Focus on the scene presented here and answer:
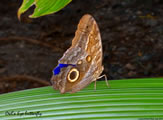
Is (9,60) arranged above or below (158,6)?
below

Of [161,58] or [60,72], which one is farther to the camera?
[161,58]

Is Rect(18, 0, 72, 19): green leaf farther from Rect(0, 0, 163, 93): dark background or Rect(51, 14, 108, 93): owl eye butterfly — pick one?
Rect(0, 0, 163, 93): dark background

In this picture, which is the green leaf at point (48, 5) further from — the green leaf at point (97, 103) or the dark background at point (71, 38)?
the dark background at point (71, 38)

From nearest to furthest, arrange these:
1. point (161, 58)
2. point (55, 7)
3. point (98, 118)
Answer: point (98, 118), point (55, 7), point (161, 58)

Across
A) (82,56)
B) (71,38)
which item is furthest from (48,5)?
(71,38)

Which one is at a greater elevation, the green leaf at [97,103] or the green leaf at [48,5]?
the green leaf at [48,5]

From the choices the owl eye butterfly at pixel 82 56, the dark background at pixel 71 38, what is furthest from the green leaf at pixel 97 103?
the dark background at pixel 71 38

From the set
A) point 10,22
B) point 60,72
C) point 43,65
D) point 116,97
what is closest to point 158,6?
point 43,65

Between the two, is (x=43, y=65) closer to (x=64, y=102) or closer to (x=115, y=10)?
(x=115, y=10)
